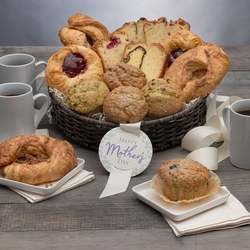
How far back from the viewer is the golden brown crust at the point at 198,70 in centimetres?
149

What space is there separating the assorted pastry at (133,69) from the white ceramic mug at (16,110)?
75 mm

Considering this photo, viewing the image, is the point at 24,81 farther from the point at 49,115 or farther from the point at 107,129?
Answer: the point at 107,129

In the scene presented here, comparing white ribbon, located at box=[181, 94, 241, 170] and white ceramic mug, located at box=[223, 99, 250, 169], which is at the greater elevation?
white ceramic mug, located at box=[223, 99, 250, 169]

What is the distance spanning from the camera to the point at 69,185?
1.28m

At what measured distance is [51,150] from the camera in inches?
51.4

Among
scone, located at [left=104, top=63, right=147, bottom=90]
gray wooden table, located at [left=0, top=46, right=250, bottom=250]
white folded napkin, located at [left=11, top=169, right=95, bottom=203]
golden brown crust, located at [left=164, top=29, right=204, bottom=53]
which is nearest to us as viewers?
gray wooden table, located at [left=0, top=46, right=250, bottom=250]

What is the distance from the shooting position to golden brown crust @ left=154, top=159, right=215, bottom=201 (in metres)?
1.17

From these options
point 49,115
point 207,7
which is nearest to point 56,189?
point 49,115

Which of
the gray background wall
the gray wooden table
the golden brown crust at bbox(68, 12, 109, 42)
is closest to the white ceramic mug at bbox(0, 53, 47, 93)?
the golden brown crust at bbox(68, 12, 109, 42)

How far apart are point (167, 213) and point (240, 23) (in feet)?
10.2

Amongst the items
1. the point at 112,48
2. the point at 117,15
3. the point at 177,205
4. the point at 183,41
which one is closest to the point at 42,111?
the point at 112,48

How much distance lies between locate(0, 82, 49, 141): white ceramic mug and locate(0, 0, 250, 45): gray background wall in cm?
249

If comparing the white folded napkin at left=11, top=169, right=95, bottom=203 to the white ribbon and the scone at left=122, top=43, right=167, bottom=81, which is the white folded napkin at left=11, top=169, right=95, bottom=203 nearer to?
the white ribbon

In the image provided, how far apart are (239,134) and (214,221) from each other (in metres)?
0.24
